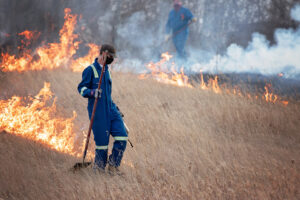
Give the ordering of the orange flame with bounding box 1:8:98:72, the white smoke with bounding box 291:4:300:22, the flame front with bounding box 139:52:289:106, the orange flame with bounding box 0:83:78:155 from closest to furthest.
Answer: the orange flame with bounding box 0:83:78:155
the flame front with bounding box 139:52:289:106
the orange flame with bounding box 1:8:98:72
the white smoke with bounding box 291:4:300:22

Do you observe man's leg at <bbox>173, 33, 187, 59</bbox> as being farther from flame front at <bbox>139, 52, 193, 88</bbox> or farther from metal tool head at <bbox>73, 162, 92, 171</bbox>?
metal tool head at <bbox>73, 162, 92, 171</bbox>

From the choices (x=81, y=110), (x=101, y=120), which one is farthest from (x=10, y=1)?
(x=101, y=120)

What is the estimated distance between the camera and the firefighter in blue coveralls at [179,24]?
420 inches

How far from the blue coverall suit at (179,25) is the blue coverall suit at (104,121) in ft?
22.9

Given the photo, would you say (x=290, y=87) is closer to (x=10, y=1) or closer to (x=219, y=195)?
(x=219, y=195)

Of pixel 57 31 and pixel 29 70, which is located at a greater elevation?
pixel 57 31

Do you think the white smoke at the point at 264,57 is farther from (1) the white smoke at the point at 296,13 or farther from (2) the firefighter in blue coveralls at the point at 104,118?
(2) the firefighter in blue coveralls at the point at 104,118

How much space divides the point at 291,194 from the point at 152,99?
4.41 meters

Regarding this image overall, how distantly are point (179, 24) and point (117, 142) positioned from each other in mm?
7386

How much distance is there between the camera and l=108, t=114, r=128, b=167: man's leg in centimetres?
406

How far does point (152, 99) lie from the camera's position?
757 centimetres

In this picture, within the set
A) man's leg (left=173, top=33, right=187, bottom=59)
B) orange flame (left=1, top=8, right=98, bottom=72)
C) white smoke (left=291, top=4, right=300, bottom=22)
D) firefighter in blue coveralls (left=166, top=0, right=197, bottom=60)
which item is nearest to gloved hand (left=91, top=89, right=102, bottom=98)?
orange flame (left=1, top=8, right=98, bottom=72)

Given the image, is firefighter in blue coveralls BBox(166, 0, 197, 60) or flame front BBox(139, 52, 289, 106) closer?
flame front BBox(139, 52, 289, 106)

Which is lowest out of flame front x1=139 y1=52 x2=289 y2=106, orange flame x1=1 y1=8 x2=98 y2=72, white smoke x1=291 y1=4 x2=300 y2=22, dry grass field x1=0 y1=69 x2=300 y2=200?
dry grass field x1=0 y1=69 x2=300 y2=200
